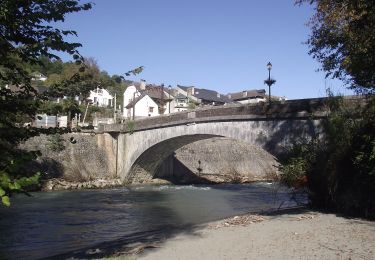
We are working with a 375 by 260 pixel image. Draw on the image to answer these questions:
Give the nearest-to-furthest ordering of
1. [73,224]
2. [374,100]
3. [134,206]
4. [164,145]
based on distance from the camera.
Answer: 1. [374,100]
2. [73,224]
3. [134,206]
4. [164,145]

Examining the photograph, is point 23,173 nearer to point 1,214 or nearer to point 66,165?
point 1,214

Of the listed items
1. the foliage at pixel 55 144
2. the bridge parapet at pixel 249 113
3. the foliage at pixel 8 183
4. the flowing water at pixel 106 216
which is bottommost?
the flowing water at pixel 106 216

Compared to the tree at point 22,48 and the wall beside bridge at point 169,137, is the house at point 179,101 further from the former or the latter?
the tree at point 22,48

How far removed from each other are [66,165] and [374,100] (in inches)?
1073

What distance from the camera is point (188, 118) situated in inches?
1114

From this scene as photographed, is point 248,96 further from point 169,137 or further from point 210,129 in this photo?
point 210,129

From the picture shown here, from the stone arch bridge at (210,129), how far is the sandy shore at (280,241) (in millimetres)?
6146

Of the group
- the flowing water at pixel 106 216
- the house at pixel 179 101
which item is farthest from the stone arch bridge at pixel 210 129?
the house at pixel 179 101

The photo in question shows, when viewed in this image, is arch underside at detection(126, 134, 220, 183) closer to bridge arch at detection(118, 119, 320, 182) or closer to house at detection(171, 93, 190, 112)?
bridge arch at detection(118, 119, 320, 182)

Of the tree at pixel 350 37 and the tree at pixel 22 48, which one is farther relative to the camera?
the tree at pixel 350 37

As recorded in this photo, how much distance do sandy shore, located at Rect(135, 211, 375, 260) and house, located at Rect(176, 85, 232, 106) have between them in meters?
59.5

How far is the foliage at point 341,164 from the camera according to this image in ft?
41.3

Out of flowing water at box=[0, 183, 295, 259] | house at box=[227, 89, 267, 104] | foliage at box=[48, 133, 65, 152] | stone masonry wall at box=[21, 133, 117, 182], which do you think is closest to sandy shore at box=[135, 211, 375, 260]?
flowing water at box=[0, 183, 295, 259]

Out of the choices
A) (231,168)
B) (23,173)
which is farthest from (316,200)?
(231,168)
